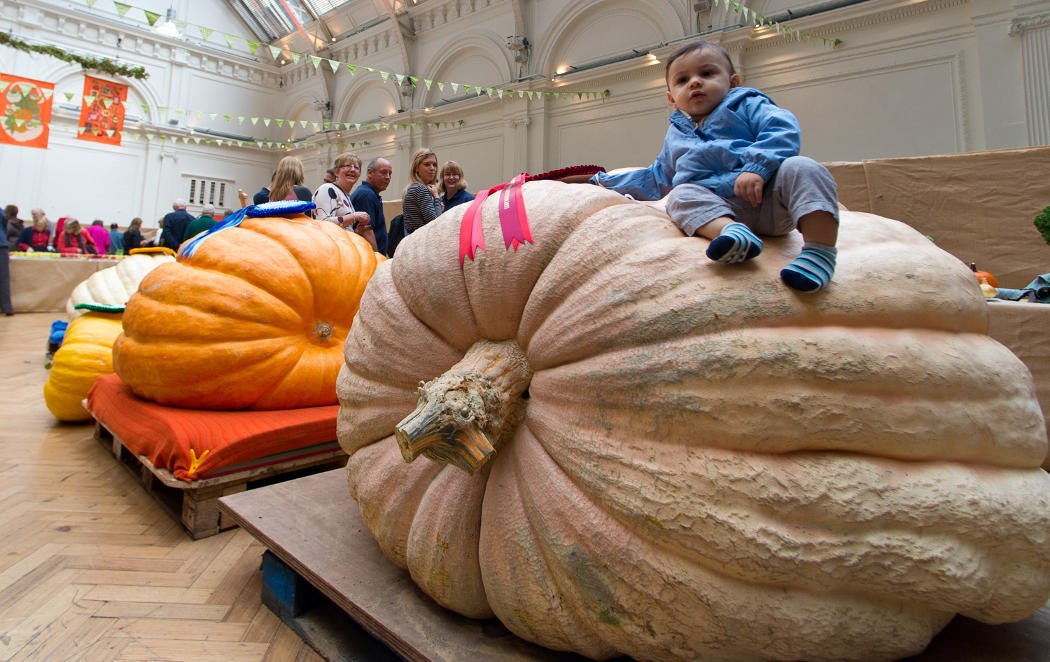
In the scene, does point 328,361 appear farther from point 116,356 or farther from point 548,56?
point 548,56

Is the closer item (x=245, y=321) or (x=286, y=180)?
(x=245, y=321)

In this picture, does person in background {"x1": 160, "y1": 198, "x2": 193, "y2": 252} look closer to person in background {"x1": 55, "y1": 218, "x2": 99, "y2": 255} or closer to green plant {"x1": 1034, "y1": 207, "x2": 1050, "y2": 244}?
person in background {"x1": 55, "y1": 218, "x2": 99, "y2": 255}

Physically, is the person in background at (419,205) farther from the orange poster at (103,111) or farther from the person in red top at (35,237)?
the orange poster at (103,111)

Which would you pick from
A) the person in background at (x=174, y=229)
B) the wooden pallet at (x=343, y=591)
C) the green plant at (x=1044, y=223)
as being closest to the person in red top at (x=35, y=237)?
the person in background at (x=174, y=229)

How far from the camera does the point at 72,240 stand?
11.7 metres

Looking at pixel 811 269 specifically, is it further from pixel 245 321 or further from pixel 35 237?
pixel 35 237

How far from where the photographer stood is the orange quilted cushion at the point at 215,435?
6.08 feet

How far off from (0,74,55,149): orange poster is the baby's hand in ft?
44.6

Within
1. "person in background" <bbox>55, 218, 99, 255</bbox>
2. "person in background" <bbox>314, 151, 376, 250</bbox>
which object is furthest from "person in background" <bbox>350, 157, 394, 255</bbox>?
"person in background" <bbox>55, 218, 99, 255</bbox>

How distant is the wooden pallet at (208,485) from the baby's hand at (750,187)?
185 cm

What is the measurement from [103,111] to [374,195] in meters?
14.1

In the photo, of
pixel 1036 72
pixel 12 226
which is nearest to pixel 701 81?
pixel 1036 72

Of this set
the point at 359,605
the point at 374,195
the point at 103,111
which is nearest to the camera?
the point at 359,605

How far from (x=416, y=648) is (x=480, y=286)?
705 millimetres
